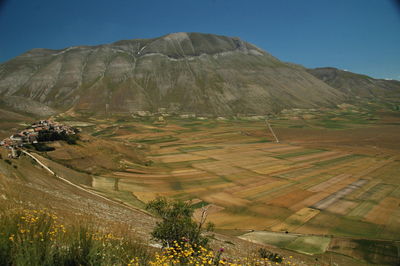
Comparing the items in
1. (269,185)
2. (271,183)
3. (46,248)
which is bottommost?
(269,185)

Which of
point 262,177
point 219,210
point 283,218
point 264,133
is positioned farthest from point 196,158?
point 264,133

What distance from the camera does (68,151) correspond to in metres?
53.0

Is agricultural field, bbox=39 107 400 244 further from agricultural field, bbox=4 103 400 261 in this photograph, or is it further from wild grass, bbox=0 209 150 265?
wild grass, bbox=0 209 150 265

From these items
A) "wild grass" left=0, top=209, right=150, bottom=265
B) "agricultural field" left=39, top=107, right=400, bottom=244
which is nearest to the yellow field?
"agricultural field" left=39, top=107, right=400, bottom=244

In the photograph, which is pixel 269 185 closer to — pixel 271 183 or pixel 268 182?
pixel 271 183

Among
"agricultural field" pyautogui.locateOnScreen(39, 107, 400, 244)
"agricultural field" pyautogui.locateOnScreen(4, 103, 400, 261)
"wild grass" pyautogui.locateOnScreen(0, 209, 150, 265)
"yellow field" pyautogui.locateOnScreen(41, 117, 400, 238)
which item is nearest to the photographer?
"wild grass" pyautogui.locateOnScreen(0, 209, 150, 265)

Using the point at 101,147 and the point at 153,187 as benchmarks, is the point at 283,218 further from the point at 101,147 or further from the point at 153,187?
the point at 101,147

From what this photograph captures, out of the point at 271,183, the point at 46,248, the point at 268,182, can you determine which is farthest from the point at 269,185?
the point at 46,248

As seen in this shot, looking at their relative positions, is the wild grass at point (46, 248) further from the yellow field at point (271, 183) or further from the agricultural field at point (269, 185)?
the yellow field at point (271, 183)

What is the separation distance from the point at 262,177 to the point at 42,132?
178 ft

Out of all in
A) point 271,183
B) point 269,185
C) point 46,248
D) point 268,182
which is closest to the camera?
point 46,248

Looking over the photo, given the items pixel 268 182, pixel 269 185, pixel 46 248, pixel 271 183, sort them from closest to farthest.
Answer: pixel 46 248
pixel 269 185
pixel 271 183
pixel 268 182

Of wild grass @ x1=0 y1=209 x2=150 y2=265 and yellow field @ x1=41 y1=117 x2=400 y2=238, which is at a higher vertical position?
wild grass @ x1=0 y1=209 x2=150 y2=265

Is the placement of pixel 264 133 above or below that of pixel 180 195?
above
